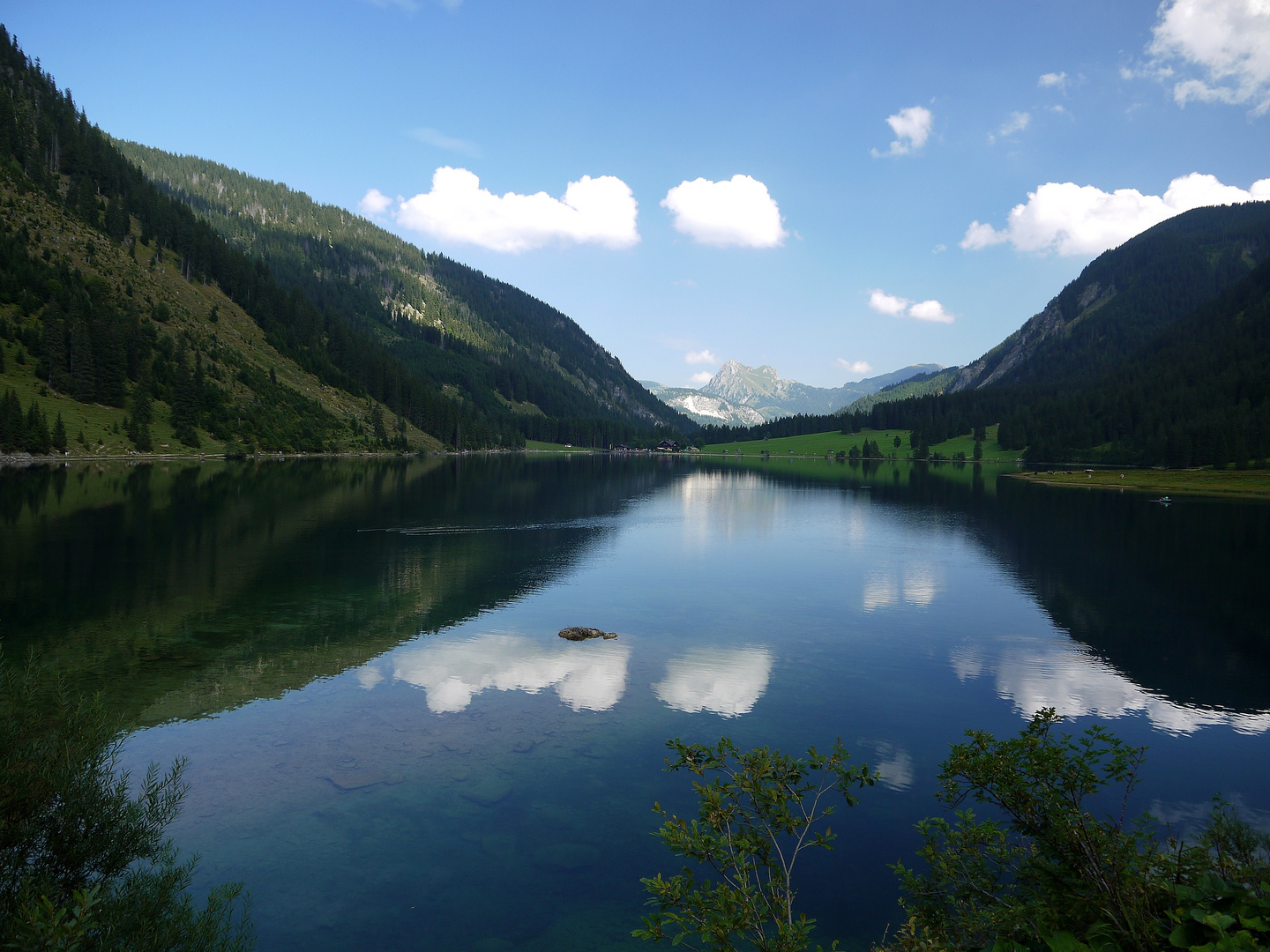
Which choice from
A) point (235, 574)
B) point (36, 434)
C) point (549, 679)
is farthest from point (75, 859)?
point (36, 434)

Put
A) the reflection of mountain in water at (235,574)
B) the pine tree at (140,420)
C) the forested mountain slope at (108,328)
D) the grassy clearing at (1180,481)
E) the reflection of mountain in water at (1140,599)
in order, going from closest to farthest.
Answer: the reflection of mountain in water at (235,574)
the reflection of mountain in water at (1140,599)
the forested mountain slope at (108,328)
the grassy clearing at (1180,481)
the pine tree at (140,420)

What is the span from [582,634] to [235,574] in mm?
25460

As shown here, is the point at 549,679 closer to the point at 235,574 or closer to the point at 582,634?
the point at 582,634

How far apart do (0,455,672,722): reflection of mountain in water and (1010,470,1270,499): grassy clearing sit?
123 meters

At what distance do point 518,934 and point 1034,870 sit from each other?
10.1m

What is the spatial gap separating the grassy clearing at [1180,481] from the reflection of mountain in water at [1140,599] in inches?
1490

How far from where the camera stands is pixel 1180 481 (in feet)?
480

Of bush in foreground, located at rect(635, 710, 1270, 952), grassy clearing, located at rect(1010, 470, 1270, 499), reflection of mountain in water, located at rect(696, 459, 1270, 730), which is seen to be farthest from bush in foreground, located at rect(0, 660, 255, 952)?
grassy clearing, located at rect(1010, 470, 1270, 499)

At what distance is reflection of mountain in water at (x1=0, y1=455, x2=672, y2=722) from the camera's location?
27.0 m

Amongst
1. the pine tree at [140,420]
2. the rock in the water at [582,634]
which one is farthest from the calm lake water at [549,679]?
the pine tree at [140,420]

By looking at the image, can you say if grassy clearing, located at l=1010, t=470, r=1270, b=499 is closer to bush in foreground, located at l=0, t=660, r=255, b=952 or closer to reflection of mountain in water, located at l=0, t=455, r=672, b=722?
reflection of mountain in water, located at l=0, t=455, r=672, b=722

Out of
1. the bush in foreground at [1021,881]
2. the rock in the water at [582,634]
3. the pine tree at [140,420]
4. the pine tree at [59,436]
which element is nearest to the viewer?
the bush in foreground at [1021,881]

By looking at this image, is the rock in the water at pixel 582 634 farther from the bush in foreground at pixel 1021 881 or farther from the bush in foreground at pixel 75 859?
the bush in foreground at pixel 75 859

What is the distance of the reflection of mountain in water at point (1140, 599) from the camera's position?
27469 millimetres
